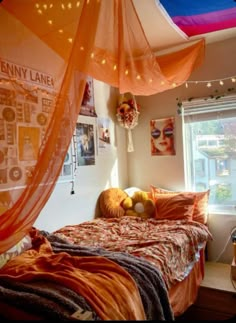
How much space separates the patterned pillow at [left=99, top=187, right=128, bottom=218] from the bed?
391 mm

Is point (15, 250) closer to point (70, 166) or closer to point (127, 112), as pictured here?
point (70, 166)

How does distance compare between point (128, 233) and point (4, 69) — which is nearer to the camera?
point (4, 69)

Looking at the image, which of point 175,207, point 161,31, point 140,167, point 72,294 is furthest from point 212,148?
point 72,294

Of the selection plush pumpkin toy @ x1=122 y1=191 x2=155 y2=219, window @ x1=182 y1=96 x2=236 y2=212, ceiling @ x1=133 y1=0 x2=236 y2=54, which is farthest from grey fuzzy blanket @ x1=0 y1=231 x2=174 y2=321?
ceiling @ x1=133 y1=0 x2=236 y2=54

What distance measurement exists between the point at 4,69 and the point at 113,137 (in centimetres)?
233

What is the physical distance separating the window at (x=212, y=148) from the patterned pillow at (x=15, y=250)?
230 cm

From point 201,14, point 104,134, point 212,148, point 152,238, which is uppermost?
point 201,14

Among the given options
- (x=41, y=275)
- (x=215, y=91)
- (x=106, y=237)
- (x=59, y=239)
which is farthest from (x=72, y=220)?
(x=215, y=91)

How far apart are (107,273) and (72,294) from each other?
306 mm

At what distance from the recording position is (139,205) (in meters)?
3.57

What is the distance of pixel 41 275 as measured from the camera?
1549 mm

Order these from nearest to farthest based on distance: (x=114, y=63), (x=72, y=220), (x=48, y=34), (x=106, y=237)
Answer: (x=48, y=34) → (x=114, y=63) → (x=106, y=237) → (x=72, y=220)

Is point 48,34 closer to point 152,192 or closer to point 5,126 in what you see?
point 5,126

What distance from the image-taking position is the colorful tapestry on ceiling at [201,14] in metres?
2.21
